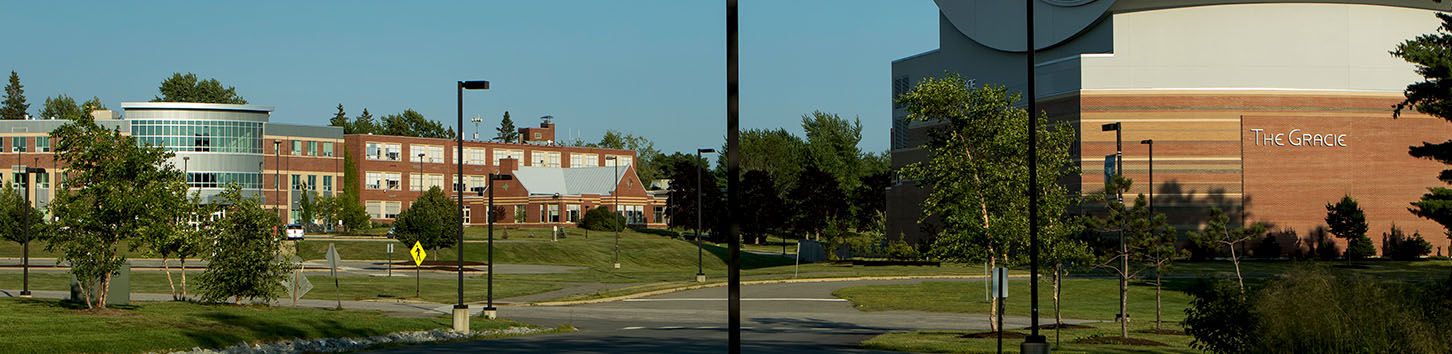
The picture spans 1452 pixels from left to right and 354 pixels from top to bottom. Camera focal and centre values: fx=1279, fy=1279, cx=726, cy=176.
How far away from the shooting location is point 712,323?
39125 mm

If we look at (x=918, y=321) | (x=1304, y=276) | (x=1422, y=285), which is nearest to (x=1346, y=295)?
(x=1304, y=276)

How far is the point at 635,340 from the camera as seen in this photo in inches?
1182

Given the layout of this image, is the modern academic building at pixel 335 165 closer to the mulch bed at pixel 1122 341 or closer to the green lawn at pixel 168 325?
the green lawn at pixel 168 325

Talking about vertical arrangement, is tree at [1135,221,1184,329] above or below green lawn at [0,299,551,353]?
above

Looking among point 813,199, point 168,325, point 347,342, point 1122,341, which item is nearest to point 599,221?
point 813,199

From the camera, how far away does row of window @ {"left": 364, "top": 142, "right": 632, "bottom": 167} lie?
121562 mm


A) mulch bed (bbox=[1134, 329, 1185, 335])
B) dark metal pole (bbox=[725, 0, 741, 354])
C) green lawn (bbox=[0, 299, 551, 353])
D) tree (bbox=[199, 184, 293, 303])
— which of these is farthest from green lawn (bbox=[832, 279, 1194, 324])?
dark metal pole (bbox=[725, 0, 741, 354])

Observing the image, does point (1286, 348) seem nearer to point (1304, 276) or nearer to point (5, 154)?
point (1304, 276)

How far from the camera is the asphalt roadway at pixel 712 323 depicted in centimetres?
2731

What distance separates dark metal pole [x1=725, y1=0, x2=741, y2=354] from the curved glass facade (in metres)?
103

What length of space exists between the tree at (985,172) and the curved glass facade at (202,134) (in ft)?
301

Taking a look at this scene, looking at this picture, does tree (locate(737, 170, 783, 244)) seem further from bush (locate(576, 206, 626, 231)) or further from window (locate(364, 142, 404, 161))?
window (locate(364, 142, 404, 161))

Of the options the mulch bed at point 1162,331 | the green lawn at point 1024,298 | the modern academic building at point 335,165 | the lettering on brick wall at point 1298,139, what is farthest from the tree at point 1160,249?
the modern academic building at point 335,165

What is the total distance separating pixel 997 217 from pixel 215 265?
2014 cm
